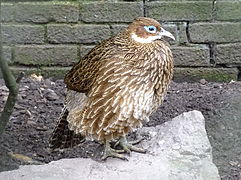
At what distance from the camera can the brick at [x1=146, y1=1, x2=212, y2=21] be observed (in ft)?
17.2

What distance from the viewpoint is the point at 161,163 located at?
3.65 m

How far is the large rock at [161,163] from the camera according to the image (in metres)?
3.51

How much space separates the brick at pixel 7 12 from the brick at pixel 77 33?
1.06ft

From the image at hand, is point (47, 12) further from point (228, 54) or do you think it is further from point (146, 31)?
point (146, 31)

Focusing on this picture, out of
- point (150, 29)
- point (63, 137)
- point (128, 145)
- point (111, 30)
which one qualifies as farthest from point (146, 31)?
point (111, 30)

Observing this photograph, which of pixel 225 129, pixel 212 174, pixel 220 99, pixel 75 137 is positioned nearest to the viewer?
pixel 212 174

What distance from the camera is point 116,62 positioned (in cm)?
372

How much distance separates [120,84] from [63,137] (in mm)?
657

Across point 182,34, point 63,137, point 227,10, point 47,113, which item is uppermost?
point 227,10

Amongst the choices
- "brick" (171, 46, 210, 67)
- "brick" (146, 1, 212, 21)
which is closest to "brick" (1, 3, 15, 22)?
"brick" (146, 1, 212, 21)

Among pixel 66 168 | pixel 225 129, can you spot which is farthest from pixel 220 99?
pixel 66 168

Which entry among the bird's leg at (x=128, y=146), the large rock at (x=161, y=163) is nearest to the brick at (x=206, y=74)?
the large rock at (x=161, y=163)

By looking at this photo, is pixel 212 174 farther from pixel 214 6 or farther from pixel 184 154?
pixel 214 6

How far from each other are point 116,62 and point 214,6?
70.7 inches
